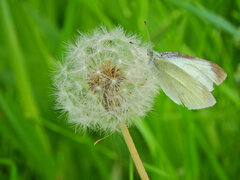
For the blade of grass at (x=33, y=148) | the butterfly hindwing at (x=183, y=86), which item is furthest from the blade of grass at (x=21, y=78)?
the butterfly hindwing at (x=183, y=86)

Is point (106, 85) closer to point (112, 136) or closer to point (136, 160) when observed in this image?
point (136, 160)

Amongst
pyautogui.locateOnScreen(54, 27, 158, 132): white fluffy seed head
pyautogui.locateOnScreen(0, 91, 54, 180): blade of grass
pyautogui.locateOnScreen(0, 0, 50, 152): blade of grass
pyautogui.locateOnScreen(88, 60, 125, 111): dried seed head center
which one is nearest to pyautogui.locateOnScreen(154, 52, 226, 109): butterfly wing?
pyautogui.locateOnScreen(54, 27, 158, 132): white fluffy seed head

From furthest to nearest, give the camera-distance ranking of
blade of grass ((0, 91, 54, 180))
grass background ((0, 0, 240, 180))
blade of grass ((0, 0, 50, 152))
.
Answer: blade of grass ((0, 0, 50, 152)) → blade of grass ((0, 91, 54, 180)) → grass background ((0, 0, 240, 180))

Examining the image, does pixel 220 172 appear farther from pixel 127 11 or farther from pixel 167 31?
pixel 127 11

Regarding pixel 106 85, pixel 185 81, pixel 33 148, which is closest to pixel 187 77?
pixel 185 81

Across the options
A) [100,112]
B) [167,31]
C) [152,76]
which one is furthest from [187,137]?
[167,31]

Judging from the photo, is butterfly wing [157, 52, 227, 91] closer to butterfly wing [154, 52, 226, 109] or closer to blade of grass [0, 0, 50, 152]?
butterfly wing [154, 52, 226, 109]
